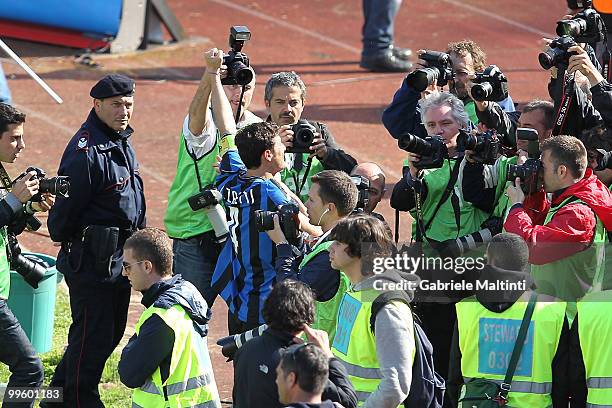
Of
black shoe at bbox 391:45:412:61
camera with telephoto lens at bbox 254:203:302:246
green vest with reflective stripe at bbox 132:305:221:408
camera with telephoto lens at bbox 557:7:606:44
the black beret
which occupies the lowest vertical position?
green vest with reflective stripe at bbox 132:305:221:408

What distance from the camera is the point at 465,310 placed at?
226 inches

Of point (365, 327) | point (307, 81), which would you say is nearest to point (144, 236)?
point (365, 327)

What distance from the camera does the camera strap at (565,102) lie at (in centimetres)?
719

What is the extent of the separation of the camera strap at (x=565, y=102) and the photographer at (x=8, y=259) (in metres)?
3.05

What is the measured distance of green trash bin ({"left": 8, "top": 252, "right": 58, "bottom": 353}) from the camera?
8.05 metres

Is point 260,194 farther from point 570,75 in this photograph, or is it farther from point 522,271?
point 570,75

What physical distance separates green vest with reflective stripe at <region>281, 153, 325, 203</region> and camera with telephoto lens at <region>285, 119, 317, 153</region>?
373mm

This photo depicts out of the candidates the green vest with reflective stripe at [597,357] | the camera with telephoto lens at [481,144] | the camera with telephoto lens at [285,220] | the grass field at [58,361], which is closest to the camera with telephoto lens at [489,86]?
the camera with telephoto lens at [481,144]

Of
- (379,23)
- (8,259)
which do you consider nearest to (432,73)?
(8,259)

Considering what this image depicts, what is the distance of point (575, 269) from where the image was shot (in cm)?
654

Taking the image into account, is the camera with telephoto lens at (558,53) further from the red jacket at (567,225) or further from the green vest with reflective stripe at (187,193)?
the green vest with reflective stripe at (187,193)

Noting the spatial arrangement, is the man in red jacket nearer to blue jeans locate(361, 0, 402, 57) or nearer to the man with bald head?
the man with bald head

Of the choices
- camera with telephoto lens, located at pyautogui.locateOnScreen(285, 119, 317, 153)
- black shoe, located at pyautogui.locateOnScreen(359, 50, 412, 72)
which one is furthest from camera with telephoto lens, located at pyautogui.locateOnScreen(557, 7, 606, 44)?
black shoe, located at pyautogui.locateOnScreen(359, 50, 412, 72)

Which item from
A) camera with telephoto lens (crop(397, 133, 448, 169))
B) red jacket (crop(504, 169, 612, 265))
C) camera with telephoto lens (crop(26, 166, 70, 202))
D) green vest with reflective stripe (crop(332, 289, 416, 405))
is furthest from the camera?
camera with telephoto lens (crop(26, 166, 70, 202))
